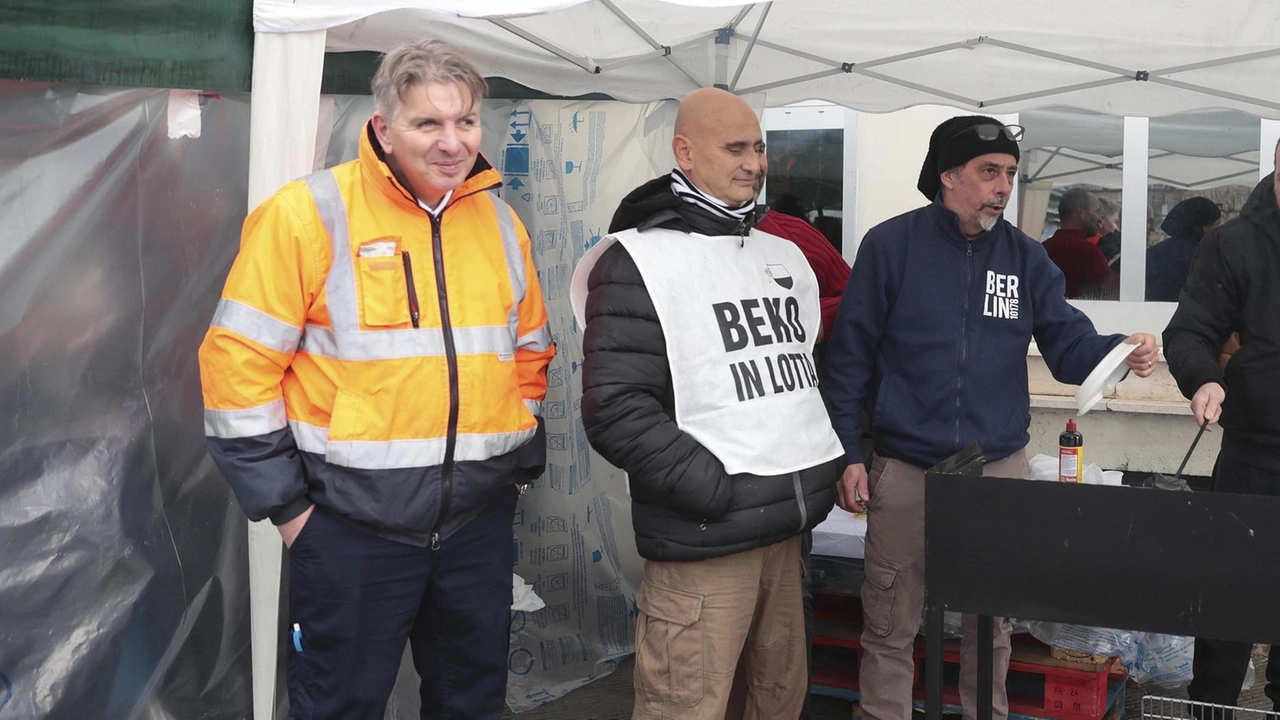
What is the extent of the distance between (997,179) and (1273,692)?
1.76m

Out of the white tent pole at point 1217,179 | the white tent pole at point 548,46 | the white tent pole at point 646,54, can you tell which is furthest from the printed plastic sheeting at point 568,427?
the white tent pole at point 1217,179

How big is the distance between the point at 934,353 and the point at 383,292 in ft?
5.02

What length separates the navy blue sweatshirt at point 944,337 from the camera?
303 centimetres

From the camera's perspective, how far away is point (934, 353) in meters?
3.04

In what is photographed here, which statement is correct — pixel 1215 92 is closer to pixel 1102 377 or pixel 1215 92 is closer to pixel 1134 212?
pixel 1102 377

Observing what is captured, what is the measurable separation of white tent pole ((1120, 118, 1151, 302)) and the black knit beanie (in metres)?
3.67

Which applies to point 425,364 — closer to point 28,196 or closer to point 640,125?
point 28,196

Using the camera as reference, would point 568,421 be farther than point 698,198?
Yes

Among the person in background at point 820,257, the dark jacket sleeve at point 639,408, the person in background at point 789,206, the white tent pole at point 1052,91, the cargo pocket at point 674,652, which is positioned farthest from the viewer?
the person in background at point 789,206

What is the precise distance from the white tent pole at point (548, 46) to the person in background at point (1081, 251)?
142 inches

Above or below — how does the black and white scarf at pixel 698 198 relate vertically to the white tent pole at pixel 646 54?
below

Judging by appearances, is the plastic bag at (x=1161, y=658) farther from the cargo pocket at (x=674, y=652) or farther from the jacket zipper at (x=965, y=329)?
the cargo pocket at (x=674, y=652)

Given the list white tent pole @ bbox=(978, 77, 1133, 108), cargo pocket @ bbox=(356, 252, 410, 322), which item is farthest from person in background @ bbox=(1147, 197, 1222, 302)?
cargo pocket @ bbox=(356, 252, 410, 322)

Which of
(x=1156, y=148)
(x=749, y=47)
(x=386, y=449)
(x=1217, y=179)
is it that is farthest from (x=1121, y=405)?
(x=386, y=449)
